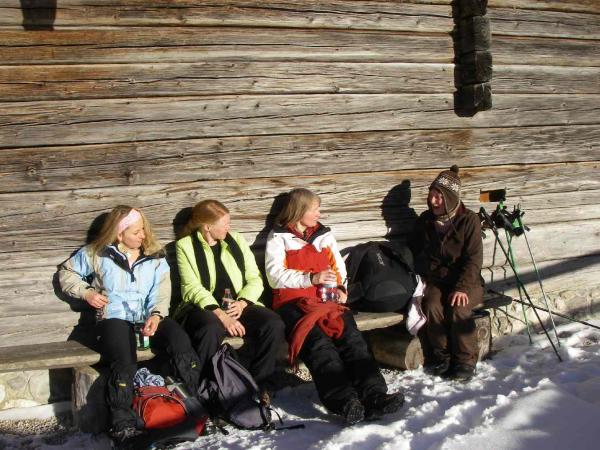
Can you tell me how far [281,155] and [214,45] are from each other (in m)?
0.94

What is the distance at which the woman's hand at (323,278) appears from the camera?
4.96 m

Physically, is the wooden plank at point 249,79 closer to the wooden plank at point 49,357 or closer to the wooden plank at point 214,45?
the wooden plank at point 214,45

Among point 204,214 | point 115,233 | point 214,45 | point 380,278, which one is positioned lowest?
point 380,278

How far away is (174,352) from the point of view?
14.4 ft

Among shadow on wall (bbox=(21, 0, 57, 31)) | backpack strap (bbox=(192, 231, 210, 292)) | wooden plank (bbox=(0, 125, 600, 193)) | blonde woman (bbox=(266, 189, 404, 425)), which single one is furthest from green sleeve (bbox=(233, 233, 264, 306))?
shadow on wall (bbox=(21, 0, 57, 31))

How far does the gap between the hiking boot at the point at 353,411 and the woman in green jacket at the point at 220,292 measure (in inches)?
21.8

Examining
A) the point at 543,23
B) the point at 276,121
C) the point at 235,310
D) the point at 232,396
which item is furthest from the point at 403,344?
the point at 543,23

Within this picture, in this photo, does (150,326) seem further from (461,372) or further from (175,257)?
(461,372)

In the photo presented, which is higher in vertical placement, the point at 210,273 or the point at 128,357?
the point at 210,273

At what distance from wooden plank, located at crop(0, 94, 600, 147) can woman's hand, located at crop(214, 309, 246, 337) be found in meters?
1.33

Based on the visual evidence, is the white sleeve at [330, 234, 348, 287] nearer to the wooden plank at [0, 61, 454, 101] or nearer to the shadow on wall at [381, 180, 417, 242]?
the shadow on wall at [381, 180, 417, 242]

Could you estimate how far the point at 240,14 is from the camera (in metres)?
5.13

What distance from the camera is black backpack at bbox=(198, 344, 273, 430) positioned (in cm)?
426

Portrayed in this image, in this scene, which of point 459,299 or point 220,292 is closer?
point 220,292
